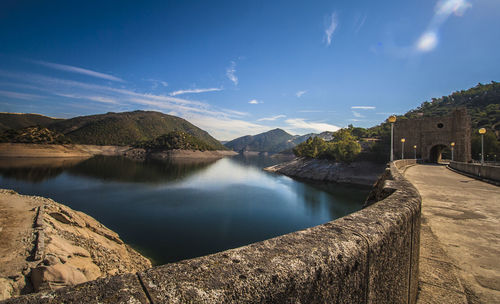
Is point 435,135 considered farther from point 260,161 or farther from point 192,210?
point 260,161

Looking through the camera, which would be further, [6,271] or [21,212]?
[21,212]

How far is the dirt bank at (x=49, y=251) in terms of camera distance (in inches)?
255

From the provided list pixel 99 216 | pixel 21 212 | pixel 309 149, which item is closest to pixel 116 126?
pixel 309 149

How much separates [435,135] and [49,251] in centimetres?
4563

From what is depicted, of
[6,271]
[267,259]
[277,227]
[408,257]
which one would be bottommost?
[277,227]

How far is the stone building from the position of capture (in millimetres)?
31719

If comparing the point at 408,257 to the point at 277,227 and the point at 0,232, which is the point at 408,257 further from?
the point at 277,227

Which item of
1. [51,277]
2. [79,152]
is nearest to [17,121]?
[79,152]

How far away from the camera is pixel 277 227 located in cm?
1941

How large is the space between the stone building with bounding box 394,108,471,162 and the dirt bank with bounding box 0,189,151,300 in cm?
4154

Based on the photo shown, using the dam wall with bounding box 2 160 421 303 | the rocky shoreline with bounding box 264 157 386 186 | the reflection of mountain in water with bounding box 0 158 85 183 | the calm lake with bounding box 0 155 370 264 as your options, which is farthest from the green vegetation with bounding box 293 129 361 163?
the reflection of mountain in water with bounding box 0 158 85 183

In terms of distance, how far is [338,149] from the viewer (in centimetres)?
5000

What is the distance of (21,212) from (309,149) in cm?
6087

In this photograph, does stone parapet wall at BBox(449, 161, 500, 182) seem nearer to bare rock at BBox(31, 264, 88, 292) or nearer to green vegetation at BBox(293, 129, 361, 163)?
bare rock at BBox(31, 264, 88, 292)
